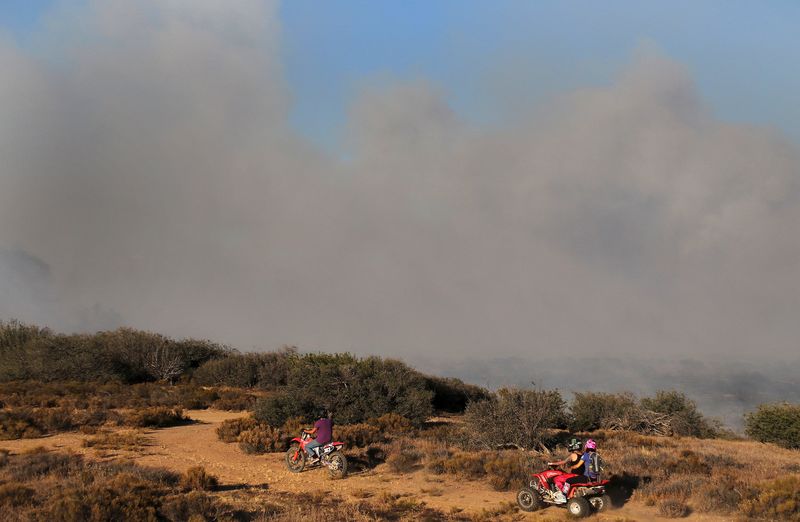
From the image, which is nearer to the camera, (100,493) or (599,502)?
(100,493)

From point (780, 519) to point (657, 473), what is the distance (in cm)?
391

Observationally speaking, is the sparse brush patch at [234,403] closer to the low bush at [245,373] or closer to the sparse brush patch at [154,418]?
the sparse brush patch at [154,418]

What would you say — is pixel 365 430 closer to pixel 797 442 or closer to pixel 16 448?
pixel 16 448

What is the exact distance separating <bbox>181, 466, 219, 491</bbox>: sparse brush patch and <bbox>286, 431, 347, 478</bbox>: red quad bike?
2.32m

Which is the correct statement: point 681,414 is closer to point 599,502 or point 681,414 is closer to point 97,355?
point 599,502

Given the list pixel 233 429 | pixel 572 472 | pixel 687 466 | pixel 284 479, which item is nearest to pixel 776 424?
pixel 687 466

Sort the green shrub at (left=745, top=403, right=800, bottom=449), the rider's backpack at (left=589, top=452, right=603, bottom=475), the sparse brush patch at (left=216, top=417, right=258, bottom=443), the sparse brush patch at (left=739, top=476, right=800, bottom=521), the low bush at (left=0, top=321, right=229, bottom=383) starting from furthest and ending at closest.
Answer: the low bush at (left=0, top=321, right=229, bottom=383) → the green shrub at (left=745, top=403, right=800, bottom=449) → the sparse brush patch at (left=216, top=417, right=258, bottom=443) → the rider's backpack at (left=589, top=452, right=603, bottom=475) → the sparse brush patch at (left=739, top=476, right=800, bottom=521)

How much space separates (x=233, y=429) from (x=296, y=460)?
499 cm

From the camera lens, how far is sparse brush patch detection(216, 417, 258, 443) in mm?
18094

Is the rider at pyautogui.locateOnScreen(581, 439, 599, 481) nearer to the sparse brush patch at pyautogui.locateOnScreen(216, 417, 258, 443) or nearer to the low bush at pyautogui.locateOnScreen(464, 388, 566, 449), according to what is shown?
the low bush at pyautogui.locateOnScreen(464, 388, 566, 449)

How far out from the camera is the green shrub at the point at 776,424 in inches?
955

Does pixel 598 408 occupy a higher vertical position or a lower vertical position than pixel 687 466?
higher

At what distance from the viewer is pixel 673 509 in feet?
37.1

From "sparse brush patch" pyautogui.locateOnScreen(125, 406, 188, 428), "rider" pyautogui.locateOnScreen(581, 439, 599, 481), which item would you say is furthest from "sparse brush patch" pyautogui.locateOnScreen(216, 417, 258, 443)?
"rider" pyautogui.locateOnScreen(581, 439, 599, 481)
